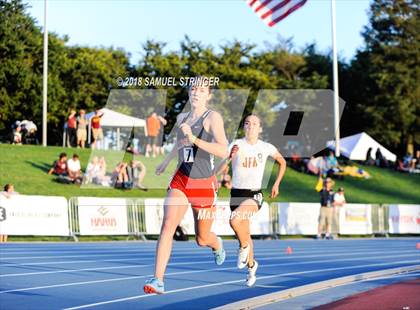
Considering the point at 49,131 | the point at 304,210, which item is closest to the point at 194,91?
the point at 304,210

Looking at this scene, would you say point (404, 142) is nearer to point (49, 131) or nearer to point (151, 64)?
point (49, 131)

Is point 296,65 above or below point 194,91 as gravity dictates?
above

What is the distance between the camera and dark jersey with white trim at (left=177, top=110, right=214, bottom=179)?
8.67 m

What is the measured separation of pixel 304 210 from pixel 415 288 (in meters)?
18.9

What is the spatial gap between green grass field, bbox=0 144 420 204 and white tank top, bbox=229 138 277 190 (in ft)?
59.5

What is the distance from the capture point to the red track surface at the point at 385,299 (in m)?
9.30

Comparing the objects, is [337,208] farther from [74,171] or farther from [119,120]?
[74,171]

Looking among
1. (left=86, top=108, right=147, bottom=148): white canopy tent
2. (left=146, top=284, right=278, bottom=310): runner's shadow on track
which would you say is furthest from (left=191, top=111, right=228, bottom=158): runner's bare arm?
(left=86, top=108, right=147, bottom=148): white canopy tent

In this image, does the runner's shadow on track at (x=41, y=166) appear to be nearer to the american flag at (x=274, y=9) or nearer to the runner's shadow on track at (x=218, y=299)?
the american flag at (x=274, y=9)

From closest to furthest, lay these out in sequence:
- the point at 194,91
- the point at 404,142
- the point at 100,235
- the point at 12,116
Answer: the point at 194,91, the point at 100,235, the point at 12,116, the point at 404,142

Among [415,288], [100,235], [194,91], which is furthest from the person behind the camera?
[100,235]

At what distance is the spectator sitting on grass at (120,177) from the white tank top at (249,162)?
1850cm

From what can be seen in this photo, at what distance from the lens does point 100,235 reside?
25250 millimetres

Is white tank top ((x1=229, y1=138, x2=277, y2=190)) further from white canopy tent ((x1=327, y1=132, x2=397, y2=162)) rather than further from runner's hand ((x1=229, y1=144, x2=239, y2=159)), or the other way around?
white canopy tent ((x1=327, y1=132, x2=397, y2=162))
